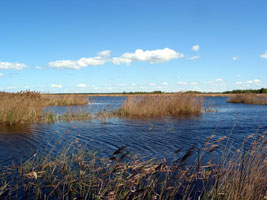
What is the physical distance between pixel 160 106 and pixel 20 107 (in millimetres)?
9554

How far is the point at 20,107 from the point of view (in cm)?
1316

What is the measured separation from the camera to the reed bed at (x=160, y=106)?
17.1m

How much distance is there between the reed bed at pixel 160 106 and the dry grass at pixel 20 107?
5.55 m

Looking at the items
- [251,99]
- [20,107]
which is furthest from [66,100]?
[251,99]

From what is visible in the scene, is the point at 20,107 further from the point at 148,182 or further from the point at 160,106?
the point at 148,182

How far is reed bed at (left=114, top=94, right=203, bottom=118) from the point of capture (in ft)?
56.2

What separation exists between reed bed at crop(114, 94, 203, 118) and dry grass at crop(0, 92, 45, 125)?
555cm

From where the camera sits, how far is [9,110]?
12.7 metres

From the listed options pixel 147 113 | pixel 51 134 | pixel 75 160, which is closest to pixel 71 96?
pixel 147 113

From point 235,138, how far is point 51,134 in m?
7.55

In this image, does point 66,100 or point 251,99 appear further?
point 251,99

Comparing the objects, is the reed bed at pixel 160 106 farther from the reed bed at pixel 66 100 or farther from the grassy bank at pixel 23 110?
the reed bed at pixel 66 100

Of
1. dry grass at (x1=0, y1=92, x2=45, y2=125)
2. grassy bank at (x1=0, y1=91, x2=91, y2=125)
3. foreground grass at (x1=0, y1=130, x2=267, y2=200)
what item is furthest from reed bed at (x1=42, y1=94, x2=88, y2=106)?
foreground grass at (x1=0, y1=130, x2=267, y2=200)

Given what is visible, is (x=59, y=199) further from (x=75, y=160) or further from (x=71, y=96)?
(x=71, y=96)
